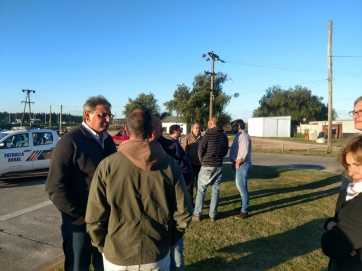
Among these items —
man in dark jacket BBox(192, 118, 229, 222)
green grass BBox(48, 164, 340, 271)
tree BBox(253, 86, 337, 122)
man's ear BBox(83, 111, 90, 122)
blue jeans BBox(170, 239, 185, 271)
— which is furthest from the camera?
tree BBox(253, 86, 337, 122)

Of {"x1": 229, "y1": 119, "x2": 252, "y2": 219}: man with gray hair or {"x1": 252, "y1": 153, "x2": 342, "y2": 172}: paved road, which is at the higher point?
Result: {"x1": 229, "y1": 119, "x2": 252, "y2": 219}: man with gray hair

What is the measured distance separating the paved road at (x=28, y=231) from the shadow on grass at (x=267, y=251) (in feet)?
5.51

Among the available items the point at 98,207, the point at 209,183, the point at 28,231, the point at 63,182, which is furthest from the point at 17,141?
the point at 98,207

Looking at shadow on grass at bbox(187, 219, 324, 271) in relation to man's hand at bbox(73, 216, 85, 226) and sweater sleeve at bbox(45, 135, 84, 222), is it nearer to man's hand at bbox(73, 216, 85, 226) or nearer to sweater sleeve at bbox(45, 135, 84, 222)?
man's hand at bbox(73, 216, 85, 226)

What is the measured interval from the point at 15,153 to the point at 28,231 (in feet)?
18.1

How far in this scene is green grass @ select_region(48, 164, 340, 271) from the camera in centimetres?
403

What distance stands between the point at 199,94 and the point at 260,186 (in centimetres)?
4159

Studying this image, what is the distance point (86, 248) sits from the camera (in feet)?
9.58

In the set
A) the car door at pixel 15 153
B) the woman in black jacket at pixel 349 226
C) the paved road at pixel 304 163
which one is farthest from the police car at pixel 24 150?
the woman in black jacket at pixel 349 226

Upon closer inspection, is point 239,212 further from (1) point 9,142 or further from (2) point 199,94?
(2) point 199,94

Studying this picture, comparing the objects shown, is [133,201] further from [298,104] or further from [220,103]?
[298,104]

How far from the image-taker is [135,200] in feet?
6.73

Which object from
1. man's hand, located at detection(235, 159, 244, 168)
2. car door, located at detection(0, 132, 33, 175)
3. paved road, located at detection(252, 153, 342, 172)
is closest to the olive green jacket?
man's hand, located at detection(235, 159, 244, 168)

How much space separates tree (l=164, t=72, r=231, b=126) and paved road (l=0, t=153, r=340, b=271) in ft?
134
